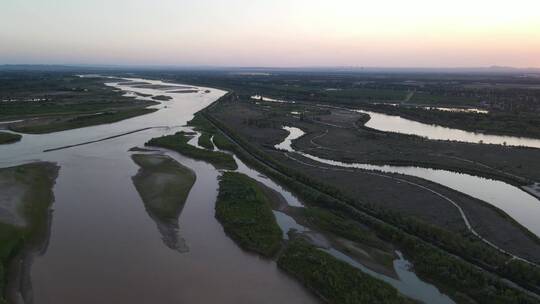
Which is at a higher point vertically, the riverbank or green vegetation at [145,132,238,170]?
green vegetation at [145,132,238,170]

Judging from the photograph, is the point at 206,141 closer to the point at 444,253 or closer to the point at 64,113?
the point at 444,253

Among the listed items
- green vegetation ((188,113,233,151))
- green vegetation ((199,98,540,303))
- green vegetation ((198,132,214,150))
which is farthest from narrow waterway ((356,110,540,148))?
green vegetation ((199,98,540,303))

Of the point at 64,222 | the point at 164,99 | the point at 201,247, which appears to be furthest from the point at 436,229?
the point at 164,99

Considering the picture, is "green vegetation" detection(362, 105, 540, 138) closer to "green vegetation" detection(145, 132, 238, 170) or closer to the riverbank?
"green vegetation" detection(145, 132, 238, 170)

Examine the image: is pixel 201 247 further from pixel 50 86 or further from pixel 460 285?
pixel 50 86

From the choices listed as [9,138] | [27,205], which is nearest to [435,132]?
[27,205]

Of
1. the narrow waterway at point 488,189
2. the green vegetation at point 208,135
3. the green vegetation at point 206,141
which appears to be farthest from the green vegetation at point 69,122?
the narrow waterway at point 488,189
